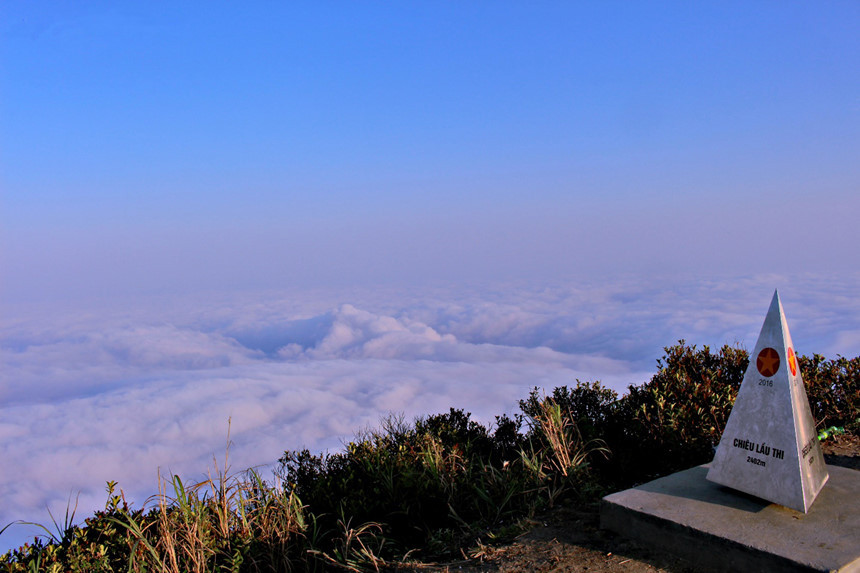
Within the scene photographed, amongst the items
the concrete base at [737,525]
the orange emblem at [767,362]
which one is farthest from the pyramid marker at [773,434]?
the concrete base at [737,525]

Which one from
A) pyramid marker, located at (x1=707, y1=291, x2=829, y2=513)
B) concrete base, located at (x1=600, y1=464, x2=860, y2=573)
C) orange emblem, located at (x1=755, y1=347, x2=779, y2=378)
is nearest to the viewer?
concrete base, located at (x1=600, y1=464, x2=860, y2=573)

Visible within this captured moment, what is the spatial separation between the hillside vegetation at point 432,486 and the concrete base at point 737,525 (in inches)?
35.1

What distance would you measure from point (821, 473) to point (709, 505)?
1150mm

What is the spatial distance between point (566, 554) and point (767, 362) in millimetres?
2202

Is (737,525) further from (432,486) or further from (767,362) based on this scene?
(432,486)

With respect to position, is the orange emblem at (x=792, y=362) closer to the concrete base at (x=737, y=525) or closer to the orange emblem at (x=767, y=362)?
the orange emblem at (x=767, y=362)

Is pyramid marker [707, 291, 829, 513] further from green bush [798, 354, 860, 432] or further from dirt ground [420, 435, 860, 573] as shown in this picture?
green bush [798, 354, 860, 432]

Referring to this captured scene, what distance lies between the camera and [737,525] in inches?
180

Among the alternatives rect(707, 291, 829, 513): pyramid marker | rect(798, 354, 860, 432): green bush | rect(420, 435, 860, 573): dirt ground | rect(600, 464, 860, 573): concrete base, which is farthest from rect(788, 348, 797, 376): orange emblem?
rect(798, 354, 860, 432): green bush

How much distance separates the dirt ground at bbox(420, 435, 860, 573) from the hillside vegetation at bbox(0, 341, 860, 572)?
0.85 feet

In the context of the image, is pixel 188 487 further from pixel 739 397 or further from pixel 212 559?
pixel 739 397

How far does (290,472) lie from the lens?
303 inches

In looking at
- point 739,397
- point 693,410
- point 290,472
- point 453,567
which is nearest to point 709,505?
point 739,397

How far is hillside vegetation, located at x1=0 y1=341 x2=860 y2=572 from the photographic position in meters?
5.10
